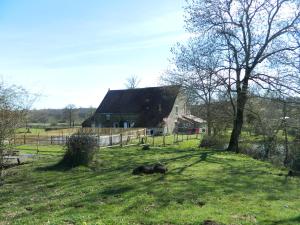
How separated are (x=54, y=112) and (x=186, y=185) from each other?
95.3 metres

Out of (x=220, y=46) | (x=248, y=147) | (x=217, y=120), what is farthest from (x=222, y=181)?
(x=217, y=120)

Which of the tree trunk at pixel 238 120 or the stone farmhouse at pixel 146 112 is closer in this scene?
the tree trunk at pixel 238 120

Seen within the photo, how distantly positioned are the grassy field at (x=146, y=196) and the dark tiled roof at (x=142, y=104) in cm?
4627

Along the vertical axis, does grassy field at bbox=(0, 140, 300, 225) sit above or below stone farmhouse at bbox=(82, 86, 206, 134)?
below

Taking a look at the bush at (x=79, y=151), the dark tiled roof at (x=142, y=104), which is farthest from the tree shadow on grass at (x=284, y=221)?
the dark tiled roof at (x=142, y=104)

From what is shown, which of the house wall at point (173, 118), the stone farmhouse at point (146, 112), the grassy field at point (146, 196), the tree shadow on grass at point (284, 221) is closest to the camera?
the tree shadow on grass at point (284, 221)

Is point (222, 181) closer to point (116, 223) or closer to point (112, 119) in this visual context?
point (116, 223)

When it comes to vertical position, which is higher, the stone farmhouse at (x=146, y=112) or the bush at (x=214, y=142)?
the stone farmhouse at (x=146, y=112)

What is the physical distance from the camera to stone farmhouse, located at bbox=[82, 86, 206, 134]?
65562mm

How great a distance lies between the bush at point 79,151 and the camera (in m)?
19.0

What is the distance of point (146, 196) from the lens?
12086 millimetres

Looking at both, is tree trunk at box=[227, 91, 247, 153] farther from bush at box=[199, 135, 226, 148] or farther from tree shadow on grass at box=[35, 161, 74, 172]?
tree shadow on grass at box=[35, 161, 74, 172]

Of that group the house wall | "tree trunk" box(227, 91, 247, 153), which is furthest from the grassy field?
the house wall

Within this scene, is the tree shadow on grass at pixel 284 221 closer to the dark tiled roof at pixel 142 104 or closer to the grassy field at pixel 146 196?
the grassy field at pixel 146 196
